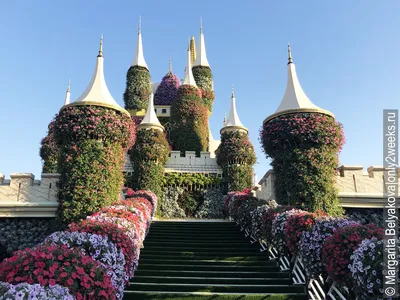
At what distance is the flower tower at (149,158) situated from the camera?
1689 centimetres

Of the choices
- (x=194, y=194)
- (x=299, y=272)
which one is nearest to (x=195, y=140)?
(x=194, y=194)

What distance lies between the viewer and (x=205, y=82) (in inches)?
1129

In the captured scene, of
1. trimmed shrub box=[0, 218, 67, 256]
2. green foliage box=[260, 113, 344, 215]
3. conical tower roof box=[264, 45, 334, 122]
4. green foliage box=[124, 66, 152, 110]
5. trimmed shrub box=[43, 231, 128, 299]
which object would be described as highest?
green foliage box=[124, 66, 152, 110]

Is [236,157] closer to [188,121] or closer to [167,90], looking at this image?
[188,121]

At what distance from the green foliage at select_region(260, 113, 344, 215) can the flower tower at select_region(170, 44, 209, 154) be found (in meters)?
14.4

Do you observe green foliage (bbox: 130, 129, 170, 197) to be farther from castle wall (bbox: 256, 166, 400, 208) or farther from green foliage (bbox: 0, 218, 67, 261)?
castle wall (bbox: 256, 166, 400, 208)

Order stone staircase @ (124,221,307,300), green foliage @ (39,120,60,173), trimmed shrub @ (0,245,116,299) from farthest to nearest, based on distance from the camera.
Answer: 1. green foliage @ (39,120,60,173)
2. stone staircase @ (124,221,307,300)
3. trimmed shrub @ (0,245,116,299)

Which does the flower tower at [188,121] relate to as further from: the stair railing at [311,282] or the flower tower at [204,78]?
the stair railing at [311,282]

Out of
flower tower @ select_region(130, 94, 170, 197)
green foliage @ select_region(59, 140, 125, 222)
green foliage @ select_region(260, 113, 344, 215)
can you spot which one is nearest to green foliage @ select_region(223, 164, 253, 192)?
flower tower @ select_region(130, 94, 170, 197)

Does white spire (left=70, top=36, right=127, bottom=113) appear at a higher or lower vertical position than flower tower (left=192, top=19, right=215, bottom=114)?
lower

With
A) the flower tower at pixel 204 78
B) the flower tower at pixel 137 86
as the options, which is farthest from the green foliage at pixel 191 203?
the flower tower at pixel 137 86

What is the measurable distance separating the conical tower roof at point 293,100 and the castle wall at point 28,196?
732 centimetres

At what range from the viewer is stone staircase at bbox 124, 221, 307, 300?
5609 mm

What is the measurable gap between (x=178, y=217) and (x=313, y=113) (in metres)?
10.8
